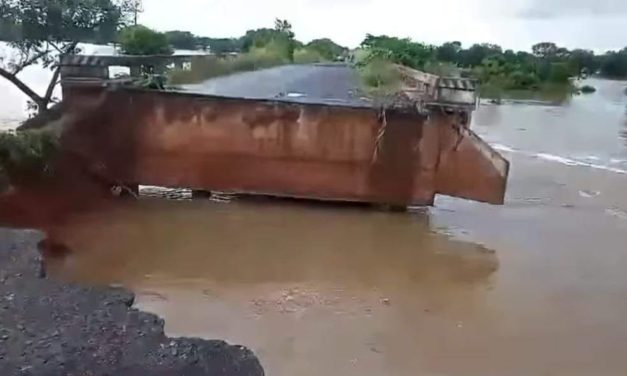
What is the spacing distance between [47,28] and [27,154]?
13.5 ft

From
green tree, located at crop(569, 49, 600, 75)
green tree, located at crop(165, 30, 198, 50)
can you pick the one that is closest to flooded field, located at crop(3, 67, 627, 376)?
green tree, located at crop(165, 30, 198, 50)

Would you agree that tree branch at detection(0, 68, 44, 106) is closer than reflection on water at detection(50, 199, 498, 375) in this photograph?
No

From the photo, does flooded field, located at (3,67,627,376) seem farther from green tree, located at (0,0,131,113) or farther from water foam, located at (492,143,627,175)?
green tree, located at (0,0,131,113)

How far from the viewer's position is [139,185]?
382 inches

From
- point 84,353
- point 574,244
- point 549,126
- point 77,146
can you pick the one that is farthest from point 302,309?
point 549,126

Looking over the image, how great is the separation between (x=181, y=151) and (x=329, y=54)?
1013 inches

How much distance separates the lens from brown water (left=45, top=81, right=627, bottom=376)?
5184 mm

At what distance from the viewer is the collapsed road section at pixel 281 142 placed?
29.4ft

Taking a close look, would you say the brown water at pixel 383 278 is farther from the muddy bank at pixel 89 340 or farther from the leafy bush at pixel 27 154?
the muddy bank at pixel 89 340

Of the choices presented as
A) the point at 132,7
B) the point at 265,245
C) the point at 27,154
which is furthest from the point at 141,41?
the point at 265,245

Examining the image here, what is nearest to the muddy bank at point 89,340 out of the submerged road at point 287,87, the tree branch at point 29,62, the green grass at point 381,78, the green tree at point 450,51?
the green grass at point 381,78

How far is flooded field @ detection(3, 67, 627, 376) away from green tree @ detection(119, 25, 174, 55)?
5292 mm

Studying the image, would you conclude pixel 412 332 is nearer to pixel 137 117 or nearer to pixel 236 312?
pixel 236 312

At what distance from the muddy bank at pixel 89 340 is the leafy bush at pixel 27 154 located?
4.67 meters
